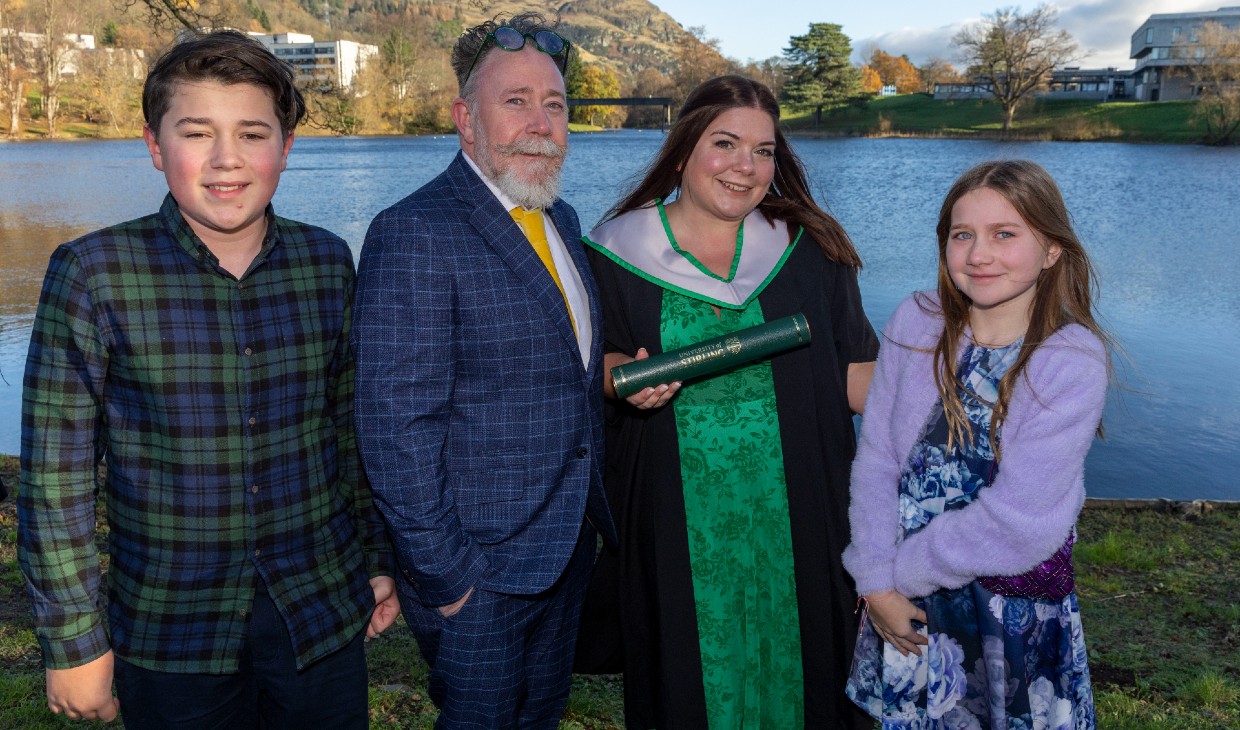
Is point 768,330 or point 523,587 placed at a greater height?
point 768,330

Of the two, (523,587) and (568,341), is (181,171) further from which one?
(523,587)

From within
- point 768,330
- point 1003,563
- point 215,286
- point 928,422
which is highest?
point 215,286

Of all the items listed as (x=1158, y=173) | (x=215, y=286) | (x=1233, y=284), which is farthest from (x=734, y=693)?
(x=1158, y=173)

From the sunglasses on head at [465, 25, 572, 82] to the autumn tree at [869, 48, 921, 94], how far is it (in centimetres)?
9981

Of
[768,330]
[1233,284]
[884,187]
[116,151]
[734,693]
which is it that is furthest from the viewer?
[116,151]

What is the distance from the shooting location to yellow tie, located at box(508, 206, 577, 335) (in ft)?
8.11

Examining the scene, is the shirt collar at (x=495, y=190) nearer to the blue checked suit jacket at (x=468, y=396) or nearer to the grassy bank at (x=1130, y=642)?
the blue checked suit jacket at (x=468, y=396)

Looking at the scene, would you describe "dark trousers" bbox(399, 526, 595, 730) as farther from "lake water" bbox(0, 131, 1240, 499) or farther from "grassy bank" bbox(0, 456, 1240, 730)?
"lake water" bbox(0, 131, 1240, 499)

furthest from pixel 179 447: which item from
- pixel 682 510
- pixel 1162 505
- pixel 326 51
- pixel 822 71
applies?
pixel 326 51

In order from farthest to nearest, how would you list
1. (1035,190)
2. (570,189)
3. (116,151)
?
(116,151) < (570,189) < (1035,190)

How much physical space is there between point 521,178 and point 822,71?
6603 centimetres

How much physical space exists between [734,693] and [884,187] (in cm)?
2334

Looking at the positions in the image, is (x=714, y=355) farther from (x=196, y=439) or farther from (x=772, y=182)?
(x=196, y=439)

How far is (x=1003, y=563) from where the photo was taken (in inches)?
82.4
